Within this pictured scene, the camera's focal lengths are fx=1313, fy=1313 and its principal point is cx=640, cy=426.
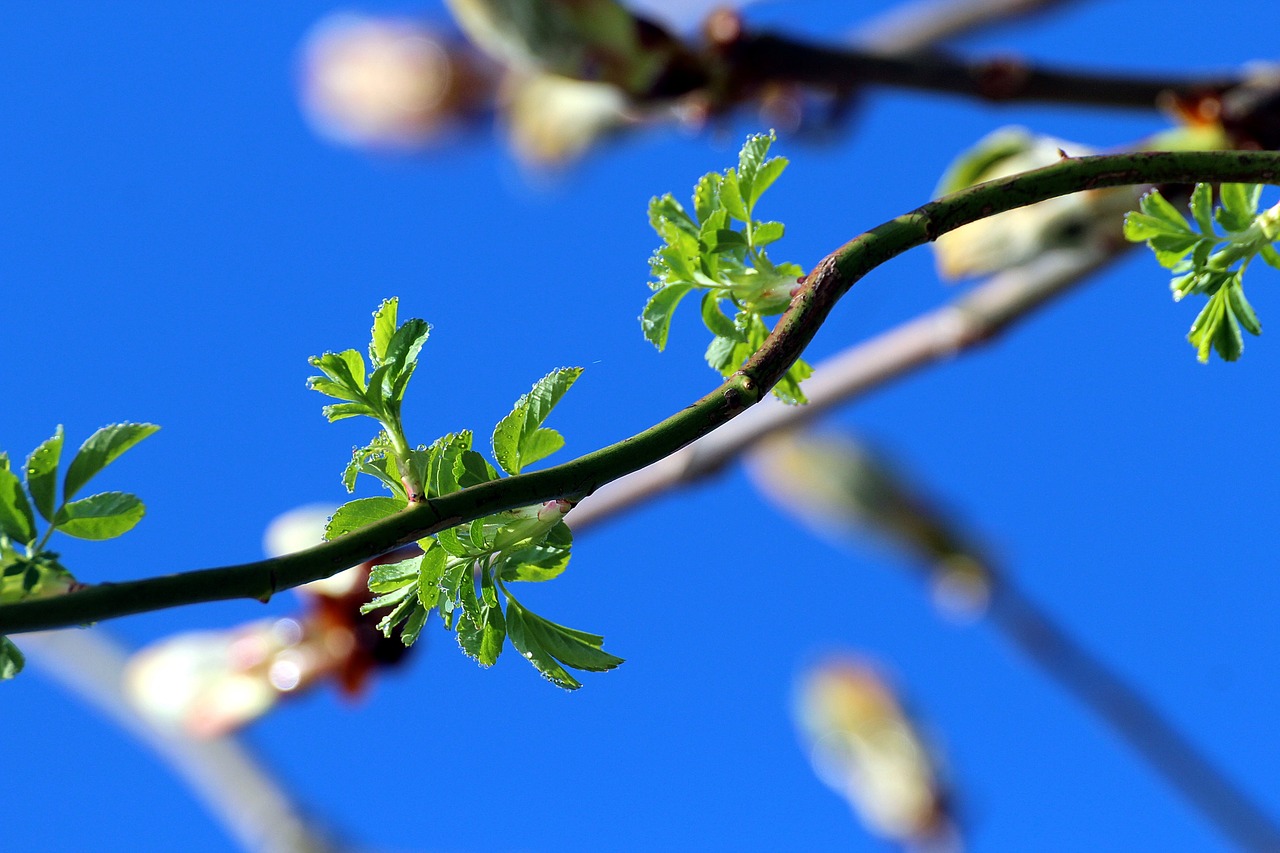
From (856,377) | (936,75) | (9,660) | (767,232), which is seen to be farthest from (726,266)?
(856,377)

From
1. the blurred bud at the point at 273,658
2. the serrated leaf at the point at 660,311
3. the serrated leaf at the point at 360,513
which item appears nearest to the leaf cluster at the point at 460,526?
the serrated leaf at the point at 360,513

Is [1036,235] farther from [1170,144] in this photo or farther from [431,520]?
[431,520]

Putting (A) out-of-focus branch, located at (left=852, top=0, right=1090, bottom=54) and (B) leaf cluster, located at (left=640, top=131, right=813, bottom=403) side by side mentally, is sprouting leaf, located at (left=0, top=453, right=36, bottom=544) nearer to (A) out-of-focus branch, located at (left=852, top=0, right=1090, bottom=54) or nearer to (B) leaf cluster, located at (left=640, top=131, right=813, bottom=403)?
(B) leaf cluster, located at (left=640, top=131, right=813, bottom=403)

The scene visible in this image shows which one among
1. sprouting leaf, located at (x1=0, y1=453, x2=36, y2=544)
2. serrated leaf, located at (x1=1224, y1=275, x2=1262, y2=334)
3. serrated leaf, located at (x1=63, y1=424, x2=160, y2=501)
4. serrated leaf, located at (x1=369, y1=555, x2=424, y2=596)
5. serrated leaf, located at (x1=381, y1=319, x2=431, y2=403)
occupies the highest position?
serrated leaf, located at (x1=1224, y1=275, x2=1262, y2=334)

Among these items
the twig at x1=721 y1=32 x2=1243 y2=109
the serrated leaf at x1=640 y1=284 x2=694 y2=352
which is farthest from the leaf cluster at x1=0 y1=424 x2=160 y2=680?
the twig at x1=721 y1=32 x2=1243 y2=109

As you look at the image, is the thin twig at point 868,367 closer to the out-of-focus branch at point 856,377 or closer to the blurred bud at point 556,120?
the out-of-focus branch at point 856,377
